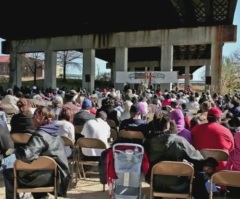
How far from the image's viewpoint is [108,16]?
32.9 meters

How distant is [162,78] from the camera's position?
3127 cm

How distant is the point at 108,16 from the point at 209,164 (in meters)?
29.3

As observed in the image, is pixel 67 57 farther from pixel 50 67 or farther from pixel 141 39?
pixel 141 39

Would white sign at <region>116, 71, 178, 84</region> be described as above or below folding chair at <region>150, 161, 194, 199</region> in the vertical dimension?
above

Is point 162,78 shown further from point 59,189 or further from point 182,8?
point 59,189

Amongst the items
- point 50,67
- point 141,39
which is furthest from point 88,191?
point 50,67

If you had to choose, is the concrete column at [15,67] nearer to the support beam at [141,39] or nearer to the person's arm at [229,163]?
the support beam at [141,39]

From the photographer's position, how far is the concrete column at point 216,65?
30953mm

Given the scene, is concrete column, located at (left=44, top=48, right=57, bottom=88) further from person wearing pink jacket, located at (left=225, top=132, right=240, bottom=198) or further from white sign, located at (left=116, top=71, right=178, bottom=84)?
person wearing pink jacket, located at (left=225, top=132, right=240, bottom=198)


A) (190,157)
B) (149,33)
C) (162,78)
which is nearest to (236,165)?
(190,157)

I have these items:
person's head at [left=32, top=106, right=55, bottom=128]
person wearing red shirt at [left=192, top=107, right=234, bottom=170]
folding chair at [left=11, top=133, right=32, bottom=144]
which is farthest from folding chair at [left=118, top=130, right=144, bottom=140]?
person's head at [left=32, top=106, right=55, bottom=128]

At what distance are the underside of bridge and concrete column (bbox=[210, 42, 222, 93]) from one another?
2.09 metres

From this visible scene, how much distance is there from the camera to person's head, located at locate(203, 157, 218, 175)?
4.82 metres

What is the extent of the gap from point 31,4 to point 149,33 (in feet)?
33.9
